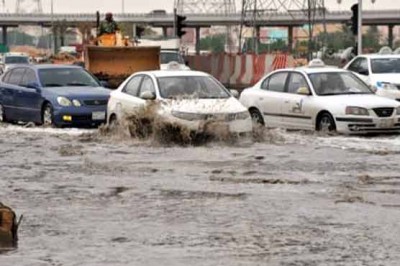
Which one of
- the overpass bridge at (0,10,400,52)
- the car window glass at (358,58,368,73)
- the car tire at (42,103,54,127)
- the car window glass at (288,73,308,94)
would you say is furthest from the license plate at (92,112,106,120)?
the overpass bridge at (0,10,400,52)

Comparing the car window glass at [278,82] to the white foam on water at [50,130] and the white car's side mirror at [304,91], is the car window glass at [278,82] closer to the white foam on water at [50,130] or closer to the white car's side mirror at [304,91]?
the white car's side mirror at [304,91]

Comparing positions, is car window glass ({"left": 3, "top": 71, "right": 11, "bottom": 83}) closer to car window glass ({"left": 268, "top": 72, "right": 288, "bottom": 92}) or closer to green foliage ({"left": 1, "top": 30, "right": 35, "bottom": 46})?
car window glass ({"left": 268, "top": 72, "right": 288, "bottom": 92})

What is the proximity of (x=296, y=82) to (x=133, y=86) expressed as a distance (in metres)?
3.37

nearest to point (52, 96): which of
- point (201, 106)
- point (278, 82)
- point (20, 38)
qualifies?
point (278, 82)

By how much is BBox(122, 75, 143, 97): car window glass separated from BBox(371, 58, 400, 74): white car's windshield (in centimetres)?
842

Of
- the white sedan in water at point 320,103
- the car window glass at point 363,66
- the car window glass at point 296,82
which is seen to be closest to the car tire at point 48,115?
the white sedan in water at point 320,103

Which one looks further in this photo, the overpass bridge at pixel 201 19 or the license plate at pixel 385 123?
the overpass bridge at pixel 201 19

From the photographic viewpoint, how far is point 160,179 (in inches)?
516

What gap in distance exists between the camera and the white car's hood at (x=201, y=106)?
55.4ft

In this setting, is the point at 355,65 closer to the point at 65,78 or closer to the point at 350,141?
the point at 65,78

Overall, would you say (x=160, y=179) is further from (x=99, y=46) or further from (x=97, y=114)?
(x=99, y=46)

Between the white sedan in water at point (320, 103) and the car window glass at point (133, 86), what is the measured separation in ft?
9.33

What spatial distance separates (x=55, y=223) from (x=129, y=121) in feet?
26.2

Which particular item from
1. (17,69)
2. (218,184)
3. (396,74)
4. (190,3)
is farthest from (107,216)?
(190,3)
